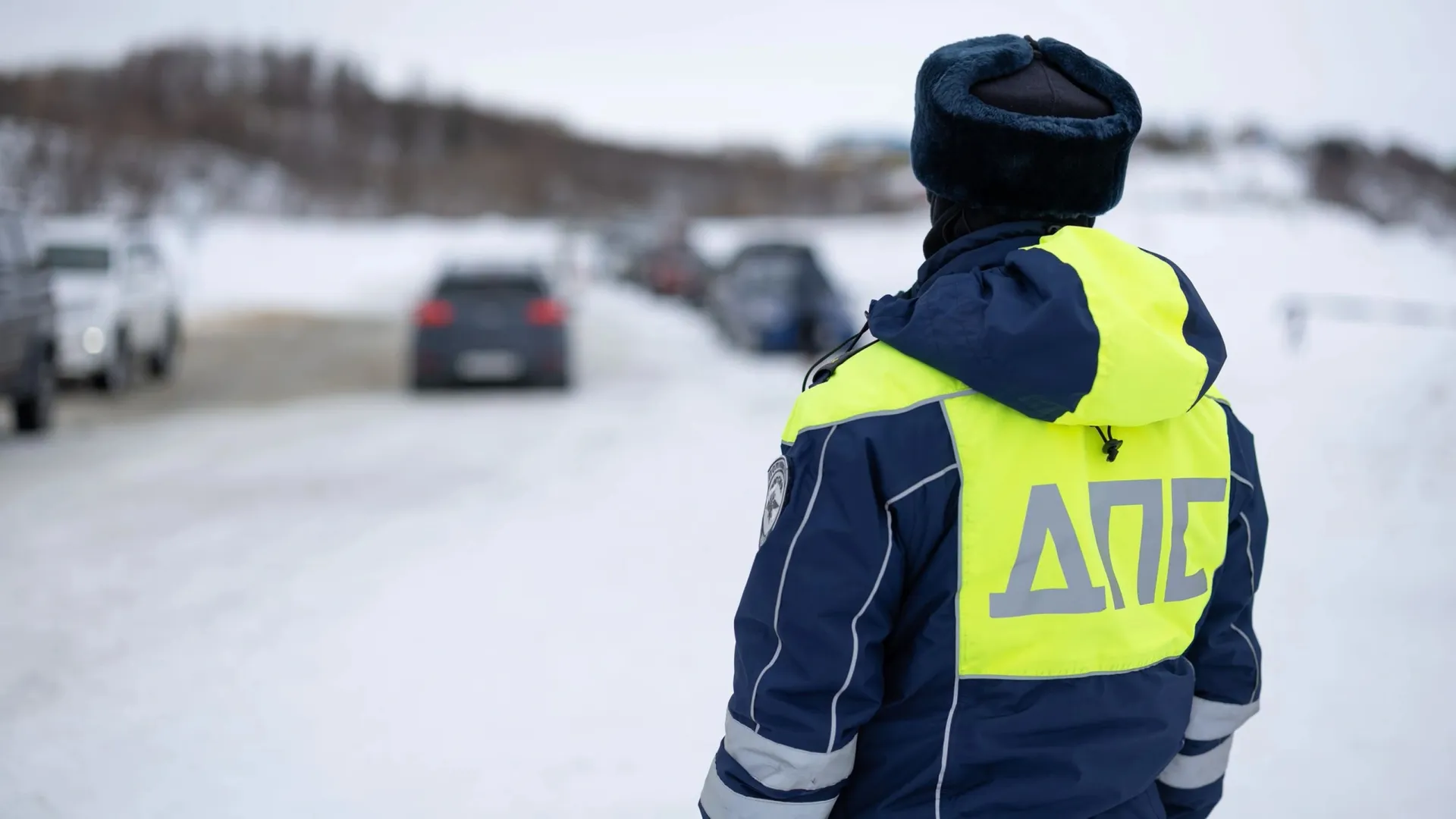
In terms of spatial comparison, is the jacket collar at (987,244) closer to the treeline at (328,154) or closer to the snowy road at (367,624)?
the snowy road at (367,624)

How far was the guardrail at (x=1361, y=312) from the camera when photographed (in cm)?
1502

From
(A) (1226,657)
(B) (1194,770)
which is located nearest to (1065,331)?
(A) (1226,657)

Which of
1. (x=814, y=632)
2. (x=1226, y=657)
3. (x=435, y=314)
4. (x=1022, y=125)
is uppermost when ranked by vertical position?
(x=1022, y=125)

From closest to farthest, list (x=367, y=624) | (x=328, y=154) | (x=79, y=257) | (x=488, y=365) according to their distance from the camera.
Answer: (x=367, y=624)
(x=488, y=365)
(x=79, y=257)
(x=328, y=154)

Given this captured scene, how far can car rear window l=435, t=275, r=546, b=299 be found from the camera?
13734 mm

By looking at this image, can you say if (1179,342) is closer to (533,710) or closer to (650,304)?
(533,710)

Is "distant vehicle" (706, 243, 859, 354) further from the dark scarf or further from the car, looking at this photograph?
the dark scarf

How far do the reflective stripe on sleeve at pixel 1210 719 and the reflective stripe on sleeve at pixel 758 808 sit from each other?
2.34 feet

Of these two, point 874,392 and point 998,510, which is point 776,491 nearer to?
point 874,392

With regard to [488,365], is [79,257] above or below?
above

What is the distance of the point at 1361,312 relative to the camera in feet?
63.9

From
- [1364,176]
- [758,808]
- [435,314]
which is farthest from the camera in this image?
[1364,176]

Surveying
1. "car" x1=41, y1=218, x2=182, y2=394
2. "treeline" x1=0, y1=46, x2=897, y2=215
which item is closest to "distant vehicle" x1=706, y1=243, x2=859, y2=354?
"car" x1=41, y1=218, x2=182, y2=394

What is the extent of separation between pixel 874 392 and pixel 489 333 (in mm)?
12359
